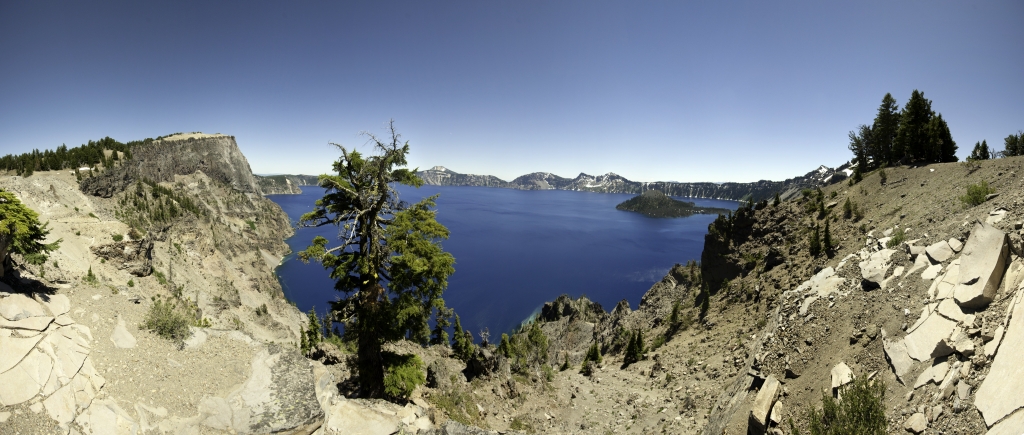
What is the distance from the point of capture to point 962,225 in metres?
13.1

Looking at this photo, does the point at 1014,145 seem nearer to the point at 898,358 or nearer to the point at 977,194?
the point at 977,194

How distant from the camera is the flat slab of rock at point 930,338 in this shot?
887cm

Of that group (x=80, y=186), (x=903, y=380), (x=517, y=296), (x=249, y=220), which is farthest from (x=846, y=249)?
(x=249, y=220)

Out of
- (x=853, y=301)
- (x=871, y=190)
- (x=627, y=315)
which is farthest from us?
(x=627, y=315)

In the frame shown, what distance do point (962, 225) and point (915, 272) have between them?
2.65 m

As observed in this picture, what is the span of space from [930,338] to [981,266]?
8.23 feet

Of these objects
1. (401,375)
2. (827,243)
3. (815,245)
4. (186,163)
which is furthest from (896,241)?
(186,163)

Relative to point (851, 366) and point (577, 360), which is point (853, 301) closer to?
point (851, 366)

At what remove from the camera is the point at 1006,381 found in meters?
6.86

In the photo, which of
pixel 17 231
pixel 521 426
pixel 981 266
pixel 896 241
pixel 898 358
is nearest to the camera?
pixel 981 266

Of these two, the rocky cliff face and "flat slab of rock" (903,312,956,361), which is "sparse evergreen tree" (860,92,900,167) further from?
the rocky cliff face

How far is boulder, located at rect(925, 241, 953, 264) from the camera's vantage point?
12203mm

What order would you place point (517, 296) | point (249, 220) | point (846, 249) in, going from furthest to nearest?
point (249, 220) → point (517, 296) → point (846, 249)

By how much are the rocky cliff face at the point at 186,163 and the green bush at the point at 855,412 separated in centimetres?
8424
